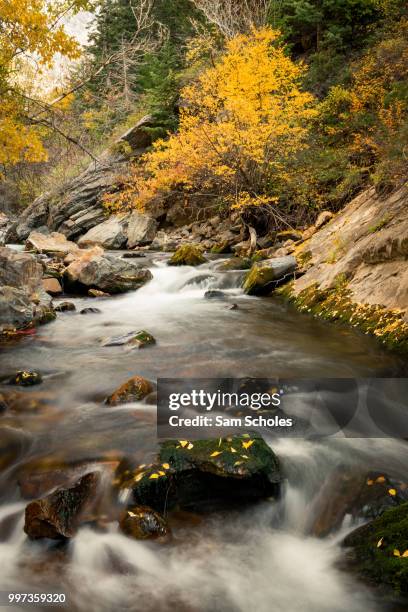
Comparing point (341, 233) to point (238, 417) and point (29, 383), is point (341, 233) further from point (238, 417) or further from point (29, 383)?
point (29, 383)

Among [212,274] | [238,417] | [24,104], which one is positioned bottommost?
[238,417]

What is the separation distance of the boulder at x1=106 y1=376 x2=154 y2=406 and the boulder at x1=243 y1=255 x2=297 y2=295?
6.14m

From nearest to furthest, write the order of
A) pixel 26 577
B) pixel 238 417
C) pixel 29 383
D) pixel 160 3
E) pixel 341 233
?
pixel 26 577
pixel 238 417
pixel 29 383
pixel 341 233
pixel 160 3

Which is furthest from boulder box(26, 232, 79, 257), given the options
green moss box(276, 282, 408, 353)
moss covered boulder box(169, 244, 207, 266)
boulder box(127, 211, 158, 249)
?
green moss box(276, 282, 408, 353)

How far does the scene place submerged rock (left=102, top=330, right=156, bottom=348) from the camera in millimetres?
7781

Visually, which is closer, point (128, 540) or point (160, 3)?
point (128, 540)

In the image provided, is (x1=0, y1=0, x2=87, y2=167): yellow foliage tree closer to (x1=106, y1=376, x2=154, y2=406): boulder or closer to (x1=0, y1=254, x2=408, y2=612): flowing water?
(x1=0, y1=254, x2=408, y2=612): flowing water

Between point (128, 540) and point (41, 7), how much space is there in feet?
28.7

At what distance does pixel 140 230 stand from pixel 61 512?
63.6 feet

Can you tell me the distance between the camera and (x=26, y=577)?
9.81 feet

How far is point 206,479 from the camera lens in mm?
3682

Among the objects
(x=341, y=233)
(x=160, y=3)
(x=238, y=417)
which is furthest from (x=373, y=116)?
(x=160, y=3)

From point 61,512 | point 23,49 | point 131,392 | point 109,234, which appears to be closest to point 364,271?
point 131,392

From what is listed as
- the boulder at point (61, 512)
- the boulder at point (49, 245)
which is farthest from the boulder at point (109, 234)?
the boulder at point (61, 512)
